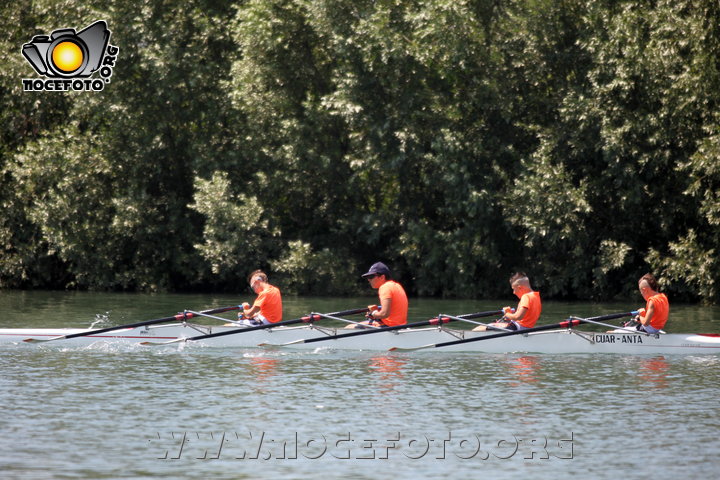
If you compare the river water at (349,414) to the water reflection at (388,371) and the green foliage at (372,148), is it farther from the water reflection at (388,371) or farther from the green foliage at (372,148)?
the green foliage at (372,148)

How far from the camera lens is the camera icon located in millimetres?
41219

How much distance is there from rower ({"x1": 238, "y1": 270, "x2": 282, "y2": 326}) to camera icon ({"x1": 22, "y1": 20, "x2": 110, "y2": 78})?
2185 centimetres

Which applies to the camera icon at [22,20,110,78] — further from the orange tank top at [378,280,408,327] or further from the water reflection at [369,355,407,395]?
the water reflection at [369,355,407,395]

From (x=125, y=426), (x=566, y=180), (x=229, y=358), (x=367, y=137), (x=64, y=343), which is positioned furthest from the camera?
(x=367, y=137)

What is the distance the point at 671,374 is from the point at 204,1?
2940 centimetres

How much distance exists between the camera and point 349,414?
15.0 metres

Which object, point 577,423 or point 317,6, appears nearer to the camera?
point 577,423

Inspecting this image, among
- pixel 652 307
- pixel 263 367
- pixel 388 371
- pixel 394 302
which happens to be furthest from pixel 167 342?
pixel 652 307

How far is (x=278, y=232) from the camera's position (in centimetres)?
4091

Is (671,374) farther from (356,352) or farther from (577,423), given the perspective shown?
(356,352)

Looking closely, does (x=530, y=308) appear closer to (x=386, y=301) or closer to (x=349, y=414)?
(x=386, y=301)

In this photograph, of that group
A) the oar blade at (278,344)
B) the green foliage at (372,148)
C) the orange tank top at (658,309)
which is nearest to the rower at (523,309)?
the orange tank top at (658,309)

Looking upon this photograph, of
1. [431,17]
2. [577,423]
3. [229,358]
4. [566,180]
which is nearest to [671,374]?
[577,423]

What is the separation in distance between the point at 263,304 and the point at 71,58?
2583cm
